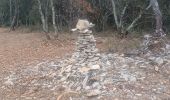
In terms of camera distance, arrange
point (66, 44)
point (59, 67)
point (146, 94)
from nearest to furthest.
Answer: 1. point (146, 94)
2. point (59, 67)
3. point (66, 44)

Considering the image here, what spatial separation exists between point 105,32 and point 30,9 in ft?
33.4

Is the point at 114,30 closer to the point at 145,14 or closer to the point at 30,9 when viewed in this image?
the point at 145,14

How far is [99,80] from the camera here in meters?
10.1

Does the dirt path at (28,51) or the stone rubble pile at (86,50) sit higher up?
the stone rubble pile at (86,50)

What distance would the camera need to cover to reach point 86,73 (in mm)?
10391

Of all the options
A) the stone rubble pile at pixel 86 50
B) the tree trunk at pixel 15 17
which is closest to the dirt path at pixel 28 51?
the stone rubble pile at pixel 86 50

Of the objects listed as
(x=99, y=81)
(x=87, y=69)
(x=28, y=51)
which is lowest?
(x=28, y=51)

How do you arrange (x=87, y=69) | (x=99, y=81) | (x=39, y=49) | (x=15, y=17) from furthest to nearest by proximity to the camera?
(x=15, y=17) → (x=39, y=49) → (x=87, y=69) → (x=99, y=81)

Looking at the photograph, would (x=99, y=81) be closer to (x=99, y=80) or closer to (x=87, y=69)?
(x=99, y=80)

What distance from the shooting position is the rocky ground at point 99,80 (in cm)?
957

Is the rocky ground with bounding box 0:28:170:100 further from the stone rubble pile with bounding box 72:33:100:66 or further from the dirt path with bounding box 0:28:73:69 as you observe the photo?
the dirt path with bounding box 0:28:73:69

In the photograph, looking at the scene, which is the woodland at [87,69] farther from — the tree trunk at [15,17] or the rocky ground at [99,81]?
the tree trunk at [15,17]

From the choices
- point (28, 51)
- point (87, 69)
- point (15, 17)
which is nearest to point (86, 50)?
point (87, 69)

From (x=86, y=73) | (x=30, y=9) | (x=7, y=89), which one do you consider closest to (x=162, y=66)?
(x=86, y=73)
